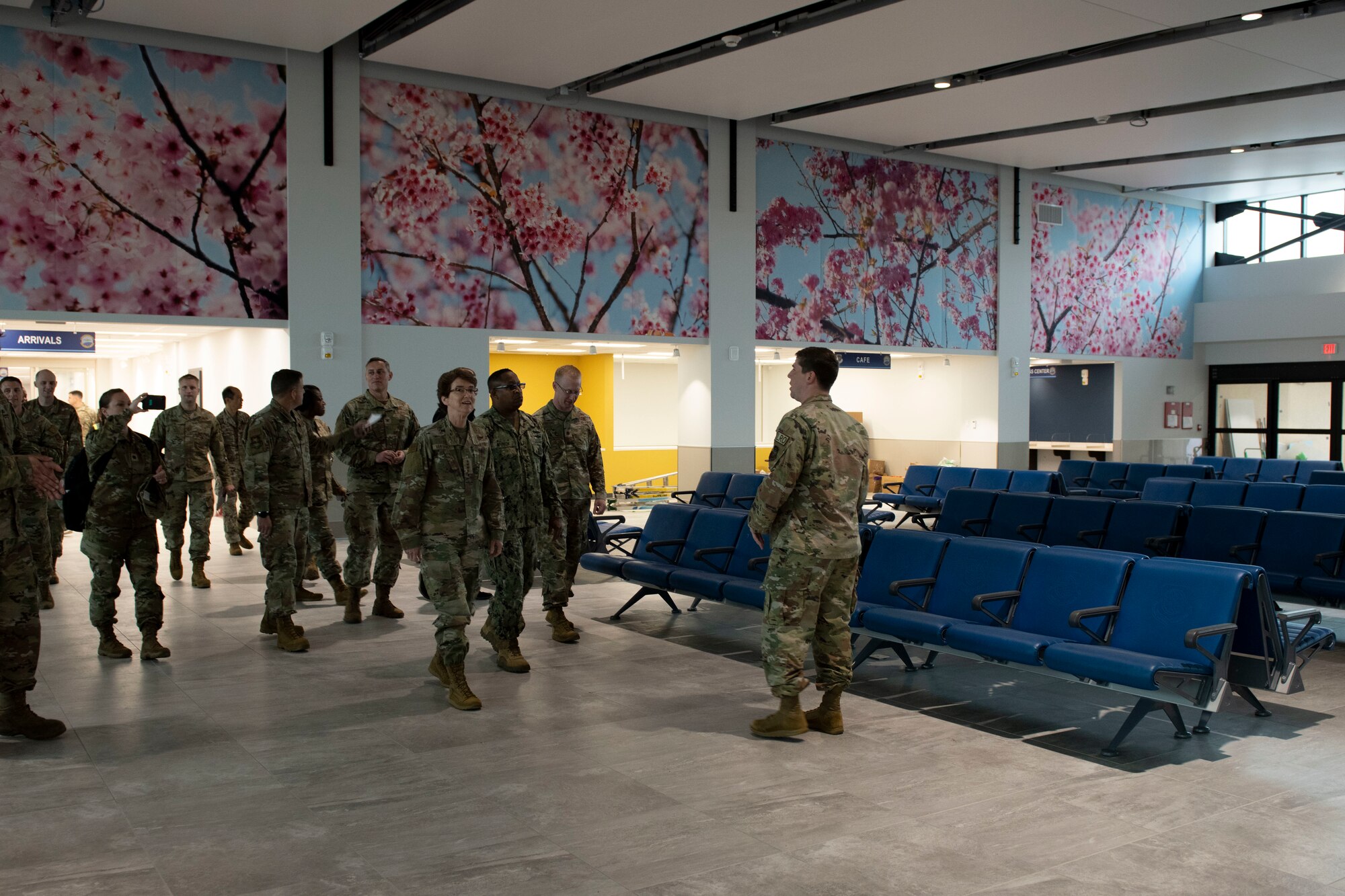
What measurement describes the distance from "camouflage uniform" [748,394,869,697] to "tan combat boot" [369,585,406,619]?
4030 millimetres

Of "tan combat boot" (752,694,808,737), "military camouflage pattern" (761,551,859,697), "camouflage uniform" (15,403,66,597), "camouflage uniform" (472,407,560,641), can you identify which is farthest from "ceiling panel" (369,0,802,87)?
"tan combat boot" (752,694,808,737)

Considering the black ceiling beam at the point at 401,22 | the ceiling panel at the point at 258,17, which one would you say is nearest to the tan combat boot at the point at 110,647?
the ceiling panel at the point at 258,17

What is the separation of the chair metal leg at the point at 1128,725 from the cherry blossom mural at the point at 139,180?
10.7 m

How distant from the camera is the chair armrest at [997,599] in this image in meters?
5.67

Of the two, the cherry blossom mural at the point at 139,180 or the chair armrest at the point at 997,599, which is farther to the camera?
the cherry blossom mural at the point at 139,180

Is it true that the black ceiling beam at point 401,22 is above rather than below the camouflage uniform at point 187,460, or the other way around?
above

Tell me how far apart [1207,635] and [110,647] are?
20.5ft

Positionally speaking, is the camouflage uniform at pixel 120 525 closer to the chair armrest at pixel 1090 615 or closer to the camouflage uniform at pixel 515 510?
the camouflage uniform at pixel 515 510

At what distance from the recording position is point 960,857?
12.2ft

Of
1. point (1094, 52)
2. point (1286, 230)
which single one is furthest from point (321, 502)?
point (1286, 230)

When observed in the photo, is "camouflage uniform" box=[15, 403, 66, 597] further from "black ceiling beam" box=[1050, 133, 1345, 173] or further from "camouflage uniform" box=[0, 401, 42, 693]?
"black ceiling beam" box=[1050, 133, 1345, 173]

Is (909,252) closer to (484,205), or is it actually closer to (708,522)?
(484,205)

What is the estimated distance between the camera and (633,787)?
4.45 m

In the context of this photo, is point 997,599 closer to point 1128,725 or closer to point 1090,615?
point 1090,615
